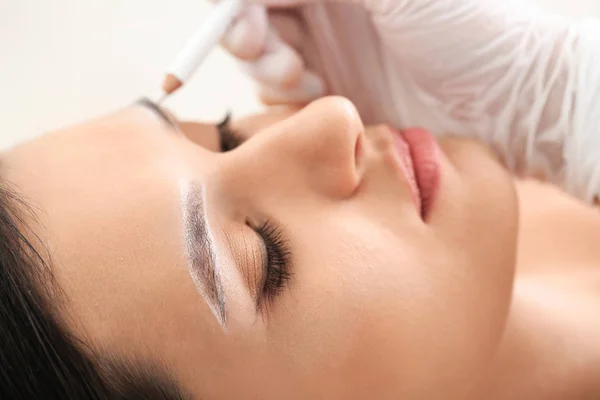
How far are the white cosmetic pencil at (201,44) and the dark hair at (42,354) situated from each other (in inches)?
11.0

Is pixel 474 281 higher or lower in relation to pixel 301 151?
lower

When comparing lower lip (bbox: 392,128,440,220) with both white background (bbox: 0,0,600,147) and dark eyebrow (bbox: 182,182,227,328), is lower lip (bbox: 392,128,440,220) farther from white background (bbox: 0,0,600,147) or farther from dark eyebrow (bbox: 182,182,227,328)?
white background (bbox: 0,0,600,147)

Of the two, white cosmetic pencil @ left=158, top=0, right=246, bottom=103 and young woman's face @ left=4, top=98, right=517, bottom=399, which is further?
white cosmetic pencil @ left=158, top=0, right=246, bottom=103

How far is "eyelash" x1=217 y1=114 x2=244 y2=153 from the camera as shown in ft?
2.39

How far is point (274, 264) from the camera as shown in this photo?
1.88 feet

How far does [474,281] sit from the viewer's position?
602mm

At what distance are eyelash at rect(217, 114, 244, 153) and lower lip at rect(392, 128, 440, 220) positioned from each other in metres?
0.19

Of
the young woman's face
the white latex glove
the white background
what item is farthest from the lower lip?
the white background

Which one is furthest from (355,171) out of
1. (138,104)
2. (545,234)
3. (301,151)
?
(545,234)

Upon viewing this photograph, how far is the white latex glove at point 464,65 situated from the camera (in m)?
0.76

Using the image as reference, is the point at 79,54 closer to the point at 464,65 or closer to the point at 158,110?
the point at 158,110

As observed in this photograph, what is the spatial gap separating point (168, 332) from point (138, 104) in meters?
0.32

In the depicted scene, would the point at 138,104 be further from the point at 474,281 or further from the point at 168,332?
the point at 474,281

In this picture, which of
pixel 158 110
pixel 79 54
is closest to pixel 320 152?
pixel 158 110
